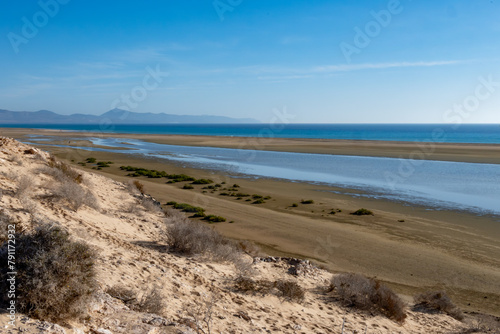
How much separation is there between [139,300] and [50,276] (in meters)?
1.90

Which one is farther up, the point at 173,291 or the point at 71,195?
the point at 71,195

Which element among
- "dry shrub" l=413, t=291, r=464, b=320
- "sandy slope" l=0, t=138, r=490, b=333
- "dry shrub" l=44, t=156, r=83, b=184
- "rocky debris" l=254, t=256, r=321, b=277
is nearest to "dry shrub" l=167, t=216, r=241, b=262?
"sandy slope" l=0, t=138, r=490, b=333

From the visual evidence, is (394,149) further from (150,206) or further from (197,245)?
(197,245)

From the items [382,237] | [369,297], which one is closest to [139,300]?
[369,297]

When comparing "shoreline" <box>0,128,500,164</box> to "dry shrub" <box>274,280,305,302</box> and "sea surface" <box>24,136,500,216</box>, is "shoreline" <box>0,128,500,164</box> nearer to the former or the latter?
"sea surface" <box>24,136,500,216</box>

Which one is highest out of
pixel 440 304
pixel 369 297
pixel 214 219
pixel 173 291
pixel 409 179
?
pixel 409 179

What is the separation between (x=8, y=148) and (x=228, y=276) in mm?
10578

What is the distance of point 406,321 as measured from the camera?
25.6ft

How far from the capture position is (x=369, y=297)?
807cm

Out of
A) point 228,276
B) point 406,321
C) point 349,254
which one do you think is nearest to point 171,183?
point 349,254

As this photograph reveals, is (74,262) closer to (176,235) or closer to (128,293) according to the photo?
(128,293)

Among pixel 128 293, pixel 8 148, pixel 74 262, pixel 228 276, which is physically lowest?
pixel 228 276

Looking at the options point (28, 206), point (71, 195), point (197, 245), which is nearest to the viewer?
point (28, 206)

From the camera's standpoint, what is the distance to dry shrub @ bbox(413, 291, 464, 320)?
8500 mm
